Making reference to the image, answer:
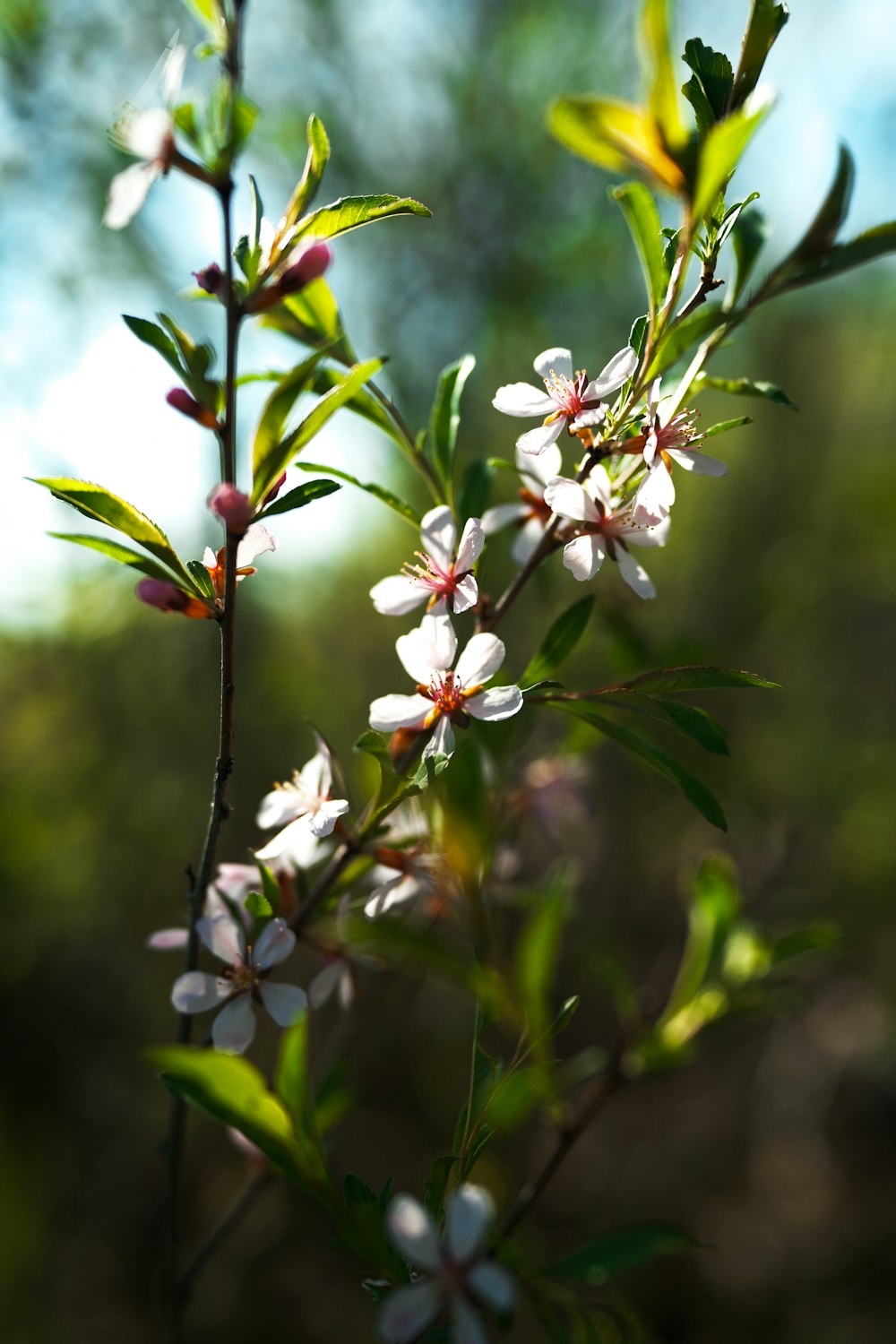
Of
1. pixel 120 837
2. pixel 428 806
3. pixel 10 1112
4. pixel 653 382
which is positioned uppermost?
pixel 653 382

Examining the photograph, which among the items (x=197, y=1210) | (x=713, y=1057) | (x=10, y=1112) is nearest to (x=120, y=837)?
(x=10, y=1112)

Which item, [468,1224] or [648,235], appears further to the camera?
[648,235]

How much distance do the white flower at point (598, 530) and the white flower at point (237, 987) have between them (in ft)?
1.08

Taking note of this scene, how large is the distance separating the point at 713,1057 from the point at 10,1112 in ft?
7.42

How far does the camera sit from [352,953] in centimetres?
74

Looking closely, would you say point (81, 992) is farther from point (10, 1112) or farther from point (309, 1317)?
point (309, 1317)

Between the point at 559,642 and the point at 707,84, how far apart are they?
15.2 inches

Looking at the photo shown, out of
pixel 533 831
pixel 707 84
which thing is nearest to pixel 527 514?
pixel 707 84

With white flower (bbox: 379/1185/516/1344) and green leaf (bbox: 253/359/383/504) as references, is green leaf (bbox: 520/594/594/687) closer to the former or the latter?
green leaf (bbox: 253/359/383/504)

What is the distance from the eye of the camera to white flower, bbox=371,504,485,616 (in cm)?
62

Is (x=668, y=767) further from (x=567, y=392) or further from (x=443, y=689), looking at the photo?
(x=567, y=392)

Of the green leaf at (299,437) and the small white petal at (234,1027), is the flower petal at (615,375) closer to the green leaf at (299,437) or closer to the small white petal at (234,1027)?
the green leaf at (299,437)

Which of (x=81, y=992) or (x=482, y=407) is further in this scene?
(x=482, y=407)

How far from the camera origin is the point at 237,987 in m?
0.65
